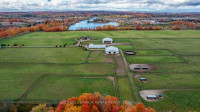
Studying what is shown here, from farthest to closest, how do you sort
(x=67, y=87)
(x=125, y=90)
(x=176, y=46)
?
1. (x=176, y=46)
2. (x=67, y=87)
3. (x=125, y=90)

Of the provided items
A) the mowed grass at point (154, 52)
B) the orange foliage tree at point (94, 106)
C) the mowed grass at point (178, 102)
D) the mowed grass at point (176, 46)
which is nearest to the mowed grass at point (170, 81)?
the mowed grass at point (178, 102)

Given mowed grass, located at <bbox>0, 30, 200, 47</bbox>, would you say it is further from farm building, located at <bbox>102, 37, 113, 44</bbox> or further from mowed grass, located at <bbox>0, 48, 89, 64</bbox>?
mowed grass, located at <bbox>0, 48, 89, 64</bbox>

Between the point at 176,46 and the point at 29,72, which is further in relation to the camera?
the point at 176,46

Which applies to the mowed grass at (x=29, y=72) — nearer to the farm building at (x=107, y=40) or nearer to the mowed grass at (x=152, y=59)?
the mowed grass at (x=152, y=59)

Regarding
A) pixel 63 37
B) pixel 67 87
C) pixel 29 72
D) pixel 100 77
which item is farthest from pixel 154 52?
pixel 63 37

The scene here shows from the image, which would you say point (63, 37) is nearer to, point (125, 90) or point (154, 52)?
point (154, 52)

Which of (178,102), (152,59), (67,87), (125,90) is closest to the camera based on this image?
(178,102)
